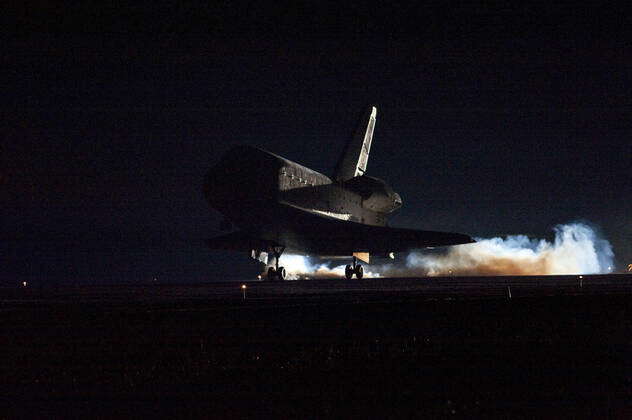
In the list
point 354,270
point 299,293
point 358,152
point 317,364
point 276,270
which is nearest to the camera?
point 317,364

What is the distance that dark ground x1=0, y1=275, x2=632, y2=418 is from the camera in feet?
29.7

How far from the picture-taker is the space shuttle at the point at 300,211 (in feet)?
150

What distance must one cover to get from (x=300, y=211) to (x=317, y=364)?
120 ft

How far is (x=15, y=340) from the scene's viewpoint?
53.0ft

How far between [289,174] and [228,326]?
97.1ft

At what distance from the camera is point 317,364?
40.9 ft

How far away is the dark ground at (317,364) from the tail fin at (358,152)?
127 ft

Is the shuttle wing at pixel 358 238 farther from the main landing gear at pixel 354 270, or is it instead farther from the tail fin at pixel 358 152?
the tail fin at pixel 358 152

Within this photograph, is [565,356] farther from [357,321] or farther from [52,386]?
[52,386]

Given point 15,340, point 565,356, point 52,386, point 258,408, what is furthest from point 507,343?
point 15,340

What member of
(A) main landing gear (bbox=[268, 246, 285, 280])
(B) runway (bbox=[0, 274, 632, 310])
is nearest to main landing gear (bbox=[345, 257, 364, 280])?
(A) main landing gear (bbox=[268, 246, 285, 280])

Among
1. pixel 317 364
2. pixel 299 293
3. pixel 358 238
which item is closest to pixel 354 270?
pixel 358 238

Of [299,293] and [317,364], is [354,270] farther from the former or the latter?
[317,364]

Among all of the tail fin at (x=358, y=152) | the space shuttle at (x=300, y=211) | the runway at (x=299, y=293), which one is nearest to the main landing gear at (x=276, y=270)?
the space shuttle at (x=300, y=211)
